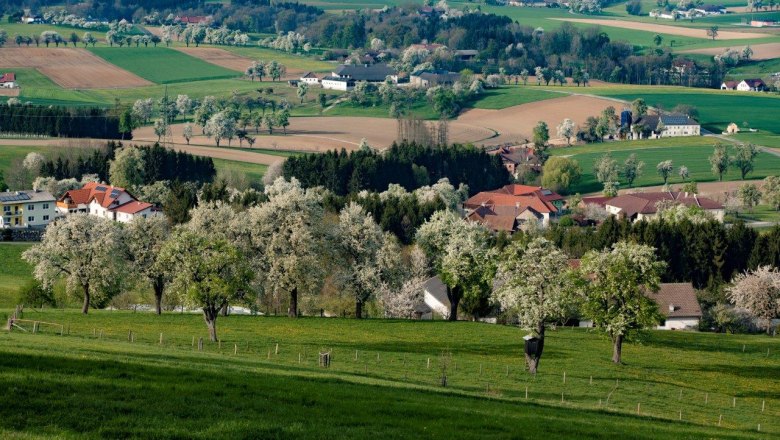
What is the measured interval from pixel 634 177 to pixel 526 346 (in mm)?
122378

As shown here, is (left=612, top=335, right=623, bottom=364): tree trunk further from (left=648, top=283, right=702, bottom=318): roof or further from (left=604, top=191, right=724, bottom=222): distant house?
(left=604, top=191, right=724, bottom=222): distant house

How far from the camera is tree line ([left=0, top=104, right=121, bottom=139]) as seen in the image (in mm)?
186875

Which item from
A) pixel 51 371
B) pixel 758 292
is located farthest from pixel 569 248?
pixel 51 371

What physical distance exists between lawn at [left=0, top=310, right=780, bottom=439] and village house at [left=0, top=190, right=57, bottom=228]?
56399 millimetres

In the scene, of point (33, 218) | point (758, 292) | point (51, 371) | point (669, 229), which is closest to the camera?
point (51, 371)

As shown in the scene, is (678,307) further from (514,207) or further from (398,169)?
(398,169)

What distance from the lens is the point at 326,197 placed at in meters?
133

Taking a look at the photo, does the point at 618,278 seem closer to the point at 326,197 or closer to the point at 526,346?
the point at 526,346

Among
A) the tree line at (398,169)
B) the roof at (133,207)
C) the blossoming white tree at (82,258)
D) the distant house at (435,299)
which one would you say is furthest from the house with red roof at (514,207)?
the blossoming white tree at (82,258)

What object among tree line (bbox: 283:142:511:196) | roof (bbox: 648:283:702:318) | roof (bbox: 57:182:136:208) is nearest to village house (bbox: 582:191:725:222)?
tree line (bbox: 283:142:511:196)

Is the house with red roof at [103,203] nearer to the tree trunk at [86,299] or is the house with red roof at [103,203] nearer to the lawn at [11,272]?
the lawn at [11,272]

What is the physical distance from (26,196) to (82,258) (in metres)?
54.1


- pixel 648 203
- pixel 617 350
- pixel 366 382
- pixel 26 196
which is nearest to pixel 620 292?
pixel 617 350

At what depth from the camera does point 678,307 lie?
3844 inches
